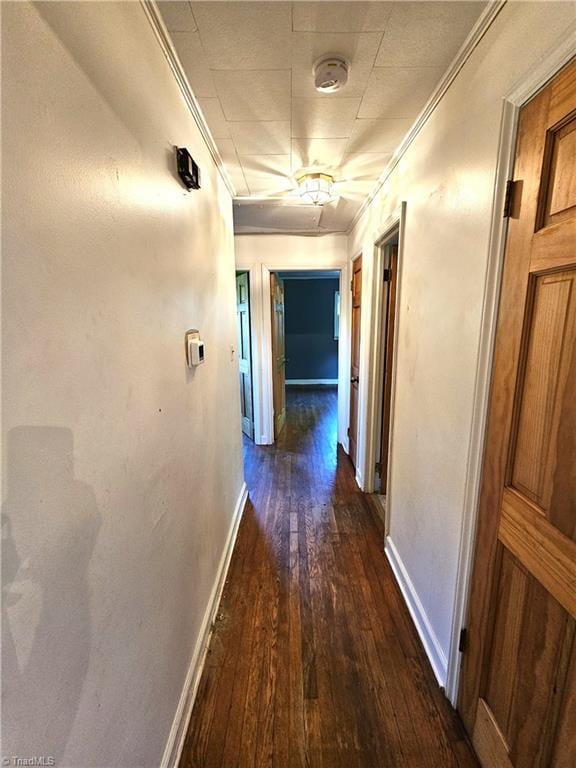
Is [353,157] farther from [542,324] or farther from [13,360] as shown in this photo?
[13,360]

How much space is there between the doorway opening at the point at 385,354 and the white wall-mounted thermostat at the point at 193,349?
4.28 feet

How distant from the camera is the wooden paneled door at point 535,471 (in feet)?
2.47

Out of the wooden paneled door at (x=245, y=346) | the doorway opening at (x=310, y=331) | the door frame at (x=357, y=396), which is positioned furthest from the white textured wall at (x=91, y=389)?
the doorway opening at (x=310, y=331)

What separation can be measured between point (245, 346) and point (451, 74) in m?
2.83

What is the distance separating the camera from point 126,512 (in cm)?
80

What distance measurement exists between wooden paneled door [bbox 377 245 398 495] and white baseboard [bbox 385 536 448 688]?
0.57 m

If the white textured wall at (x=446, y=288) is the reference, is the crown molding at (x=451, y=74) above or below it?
above

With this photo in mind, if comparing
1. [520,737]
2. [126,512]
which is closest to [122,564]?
[126,512]

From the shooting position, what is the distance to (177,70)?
1.15 meters

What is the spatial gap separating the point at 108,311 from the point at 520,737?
1582 mm

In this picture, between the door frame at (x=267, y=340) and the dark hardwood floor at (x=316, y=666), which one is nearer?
the dark hardwood floor at (x=316, y=666)

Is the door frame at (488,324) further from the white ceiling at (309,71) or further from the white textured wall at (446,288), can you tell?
the white ceiling at (309,71)

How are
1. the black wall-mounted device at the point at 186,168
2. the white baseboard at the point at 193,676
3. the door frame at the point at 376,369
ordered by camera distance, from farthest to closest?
the door frame at the point at 376,369
the black wall-mounted device at the point at 186,168
the white baseboard at the point at 193,676

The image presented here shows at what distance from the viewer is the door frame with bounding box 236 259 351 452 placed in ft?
11.0
